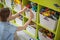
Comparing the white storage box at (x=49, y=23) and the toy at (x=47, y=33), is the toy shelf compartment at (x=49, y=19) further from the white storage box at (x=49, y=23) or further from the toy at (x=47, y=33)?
the toy at (x=47, y=33)

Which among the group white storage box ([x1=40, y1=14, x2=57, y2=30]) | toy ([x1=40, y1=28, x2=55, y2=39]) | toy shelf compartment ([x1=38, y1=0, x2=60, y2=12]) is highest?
toy shelf compartment ([x1=38, y1=0, x2=60, y2=12])

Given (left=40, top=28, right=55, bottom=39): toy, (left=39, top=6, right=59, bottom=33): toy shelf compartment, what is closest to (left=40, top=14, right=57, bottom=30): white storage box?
(left=39, top=6, right=59, bottom=33): toy shelf compartment

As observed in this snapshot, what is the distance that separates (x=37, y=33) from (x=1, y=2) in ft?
3.73

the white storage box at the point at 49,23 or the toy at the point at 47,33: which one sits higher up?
the white storage box at the point at 49,23

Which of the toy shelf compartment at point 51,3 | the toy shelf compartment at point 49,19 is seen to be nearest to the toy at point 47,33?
the toy shelf compartment at point 49,19

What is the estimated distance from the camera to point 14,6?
2.31 meters

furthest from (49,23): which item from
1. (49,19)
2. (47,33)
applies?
(47,33)

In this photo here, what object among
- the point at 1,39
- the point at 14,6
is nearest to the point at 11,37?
the point at 1,39

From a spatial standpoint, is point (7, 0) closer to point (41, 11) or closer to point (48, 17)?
point (41, 11)

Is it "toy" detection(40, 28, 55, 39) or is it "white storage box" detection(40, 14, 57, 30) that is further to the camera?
"toy" detection(40, 28, 55, 39)

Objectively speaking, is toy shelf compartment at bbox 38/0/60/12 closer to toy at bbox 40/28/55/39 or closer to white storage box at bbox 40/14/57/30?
white storage box at bbox 40/14/57/30

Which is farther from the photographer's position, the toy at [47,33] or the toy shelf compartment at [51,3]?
the toy at [47,33]

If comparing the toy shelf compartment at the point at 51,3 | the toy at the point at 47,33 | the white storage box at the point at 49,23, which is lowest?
the toy at the point at 47,33

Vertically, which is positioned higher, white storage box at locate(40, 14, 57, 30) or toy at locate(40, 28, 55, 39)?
white storage box at locate(40, 14, 57, 30)
